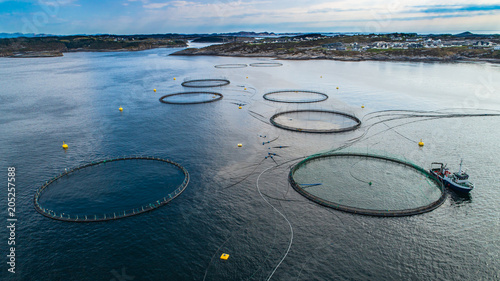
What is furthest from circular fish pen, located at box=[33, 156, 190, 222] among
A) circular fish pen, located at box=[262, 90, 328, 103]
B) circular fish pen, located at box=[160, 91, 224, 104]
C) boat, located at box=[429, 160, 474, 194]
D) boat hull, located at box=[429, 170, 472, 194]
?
circular fish pen, located at box=[262, 90, 328, 103]

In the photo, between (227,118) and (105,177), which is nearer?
(105,177)

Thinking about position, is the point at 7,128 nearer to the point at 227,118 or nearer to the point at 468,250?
the point at 227,118

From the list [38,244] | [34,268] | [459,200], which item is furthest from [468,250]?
[38,244]

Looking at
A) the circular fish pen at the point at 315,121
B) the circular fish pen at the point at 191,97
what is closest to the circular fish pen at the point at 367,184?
the circular fish pen at the point at 315,121

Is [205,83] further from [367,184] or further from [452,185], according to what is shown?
[452,185]

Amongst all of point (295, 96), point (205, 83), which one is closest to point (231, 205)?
point (295, 96)

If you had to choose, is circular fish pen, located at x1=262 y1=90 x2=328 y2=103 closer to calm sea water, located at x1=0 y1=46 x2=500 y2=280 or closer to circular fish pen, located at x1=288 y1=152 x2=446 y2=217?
calm sea water, located at x1=0 y1=46 x2=500 y2=280

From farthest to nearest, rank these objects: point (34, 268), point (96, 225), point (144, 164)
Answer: point (144, 164)
point (96, 225)
point (34, 268)

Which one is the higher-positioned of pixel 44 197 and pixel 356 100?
pixel 356 100
